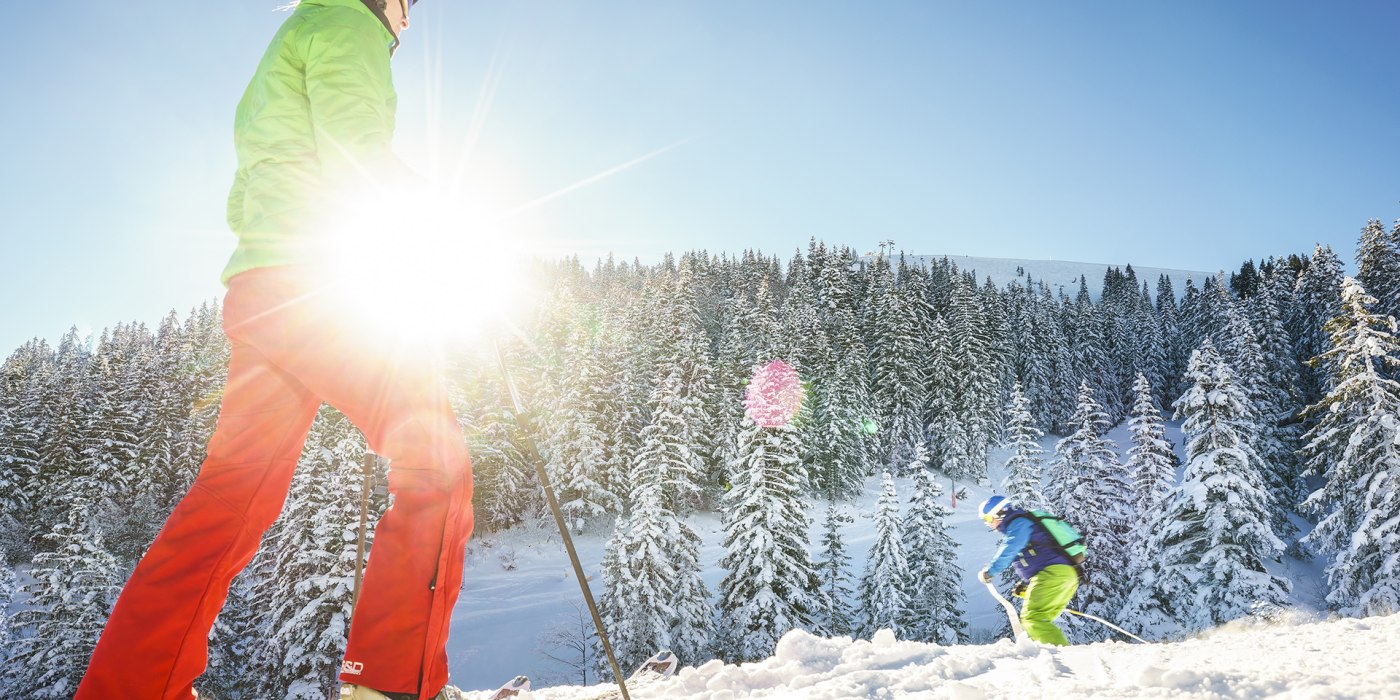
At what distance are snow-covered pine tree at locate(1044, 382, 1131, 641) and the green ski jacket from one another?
100ft

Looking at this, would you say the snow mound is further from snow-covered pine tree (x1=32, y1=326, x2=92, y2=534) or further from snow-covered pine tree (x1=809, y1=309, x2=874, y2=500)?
snow-covered pine tree (x1=32, y1=326, x2=92, y2=534)

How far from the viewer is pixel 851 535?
4362 cm

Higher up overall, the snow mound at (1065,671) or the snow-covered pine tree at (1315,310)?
the snow-covered pine tree at (1315,310)

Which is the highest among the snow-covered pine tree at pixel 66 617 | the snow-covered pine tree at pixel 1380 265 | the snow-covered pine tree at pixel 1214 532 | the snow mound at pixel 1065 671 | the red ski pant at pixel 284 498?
the snow-covered pine tree at pixel 1380 265

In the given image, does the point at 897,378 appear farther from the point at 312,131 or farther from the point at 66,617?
the point at 312,131

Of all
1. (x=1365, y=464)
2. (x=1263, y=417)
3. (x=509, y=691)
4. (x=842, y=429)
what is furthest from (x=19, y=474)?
(x=1263, y=417)

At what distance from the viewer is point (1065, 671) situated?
3.00 m

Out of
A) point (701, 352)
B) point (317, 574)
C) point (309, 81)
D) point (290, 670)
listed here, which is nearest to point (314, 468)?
point (317, 574)

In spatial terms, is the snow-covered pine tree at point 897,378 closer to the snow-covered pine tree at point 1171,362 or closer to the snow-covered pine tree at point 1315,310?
the snow-covered pine tree at point 1315,310

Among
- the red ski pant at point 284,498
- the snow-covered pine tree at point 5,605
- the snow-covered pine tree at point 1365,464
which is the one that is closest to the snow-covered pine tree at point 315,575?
the snow-covered pine tree at point 5,605

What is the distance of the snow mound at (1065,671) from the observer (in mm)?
2322

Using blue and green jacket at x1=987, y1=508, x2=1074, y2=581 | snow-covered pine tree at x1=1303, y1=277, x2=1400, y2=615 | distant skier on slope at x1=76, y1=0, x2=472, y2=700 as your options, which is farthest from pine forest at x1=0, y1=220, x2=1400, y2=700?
blue and green jacket at x1=987, y1=508, x2=1074, y2=581

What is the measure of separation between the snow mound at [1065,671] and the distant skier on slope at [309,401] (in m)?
2.07

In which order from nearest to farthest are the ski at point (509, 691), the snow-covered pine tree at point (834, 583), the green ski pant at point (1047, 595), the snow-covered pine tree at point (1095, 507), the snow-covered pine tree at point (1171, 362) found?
the ski at point (509, 691), the green ski pant at point (1047, 595), the snow-covered pine tree at point (1095, 507), the snow-covered pine tree at point (834, 583), the snow-covered pine tree at point (1171, 362)
